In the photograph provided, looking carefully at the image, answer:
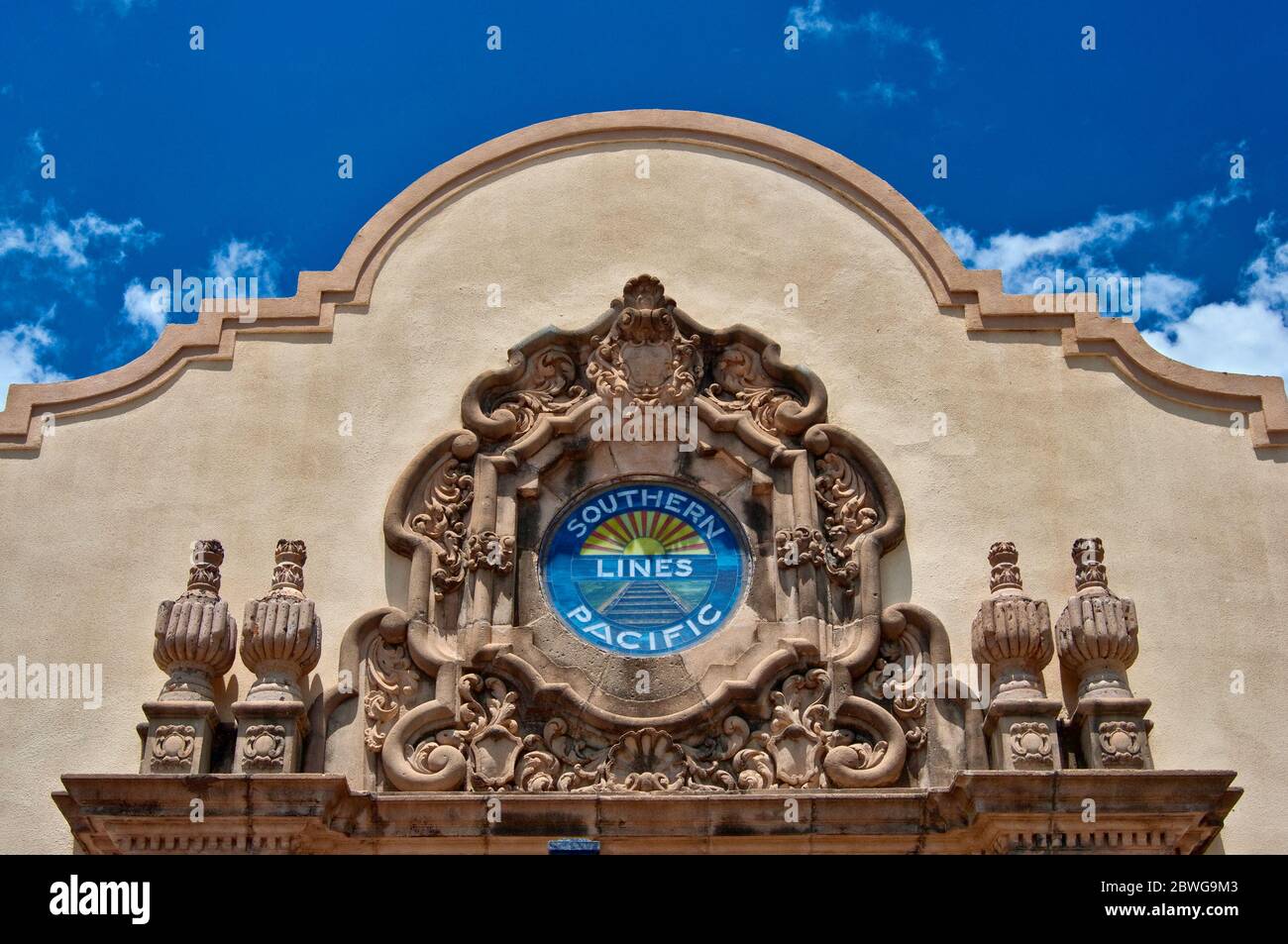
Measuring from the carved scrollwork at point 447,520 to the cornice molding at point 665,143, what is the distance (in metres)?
1.83

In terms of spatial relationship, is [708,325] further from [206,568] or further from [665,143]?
[206,568]

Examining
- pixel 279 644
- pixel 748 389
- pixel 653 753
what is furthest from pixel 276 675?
pixel 748 389

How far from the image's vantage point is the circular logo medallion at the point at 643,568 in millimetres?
14727

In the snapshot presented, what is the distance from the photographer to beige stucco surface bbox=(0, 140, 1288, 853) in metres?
14.6

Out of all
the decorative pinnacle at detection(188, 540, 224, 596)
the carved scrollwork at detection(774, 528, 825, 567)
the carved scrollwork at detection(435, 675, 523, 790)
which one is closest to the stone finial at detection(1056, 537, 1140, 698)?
the carved scrollwork at detection(774, 528, 825, 567)

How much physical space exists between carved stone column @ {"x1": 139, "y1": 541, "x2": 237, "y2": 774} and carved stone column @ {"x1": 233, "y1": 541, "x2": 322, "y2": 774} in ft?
0.63

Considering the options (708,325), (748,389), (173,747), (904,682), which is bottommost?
(173,747)

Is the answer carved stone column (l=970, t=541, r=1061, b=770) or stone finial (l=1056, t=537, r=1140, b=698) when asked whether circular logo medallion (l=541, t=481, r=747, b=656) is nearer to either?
carved stone column (l=970, t=541, r=1061, b=770)

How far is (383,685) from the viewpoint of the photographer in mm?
14414

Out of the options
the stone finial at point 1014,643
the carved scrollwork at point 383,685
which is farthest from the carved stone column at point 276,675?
the stone finial at point 1014,643

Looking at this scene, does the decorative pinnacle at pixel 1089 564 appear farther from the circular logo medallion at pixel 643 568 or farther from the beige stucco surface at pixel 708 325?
the circular logo medallion at pixel 643 568

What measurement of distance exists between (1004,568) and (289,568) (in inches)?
199

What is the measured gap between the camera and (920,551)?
15156 mm
